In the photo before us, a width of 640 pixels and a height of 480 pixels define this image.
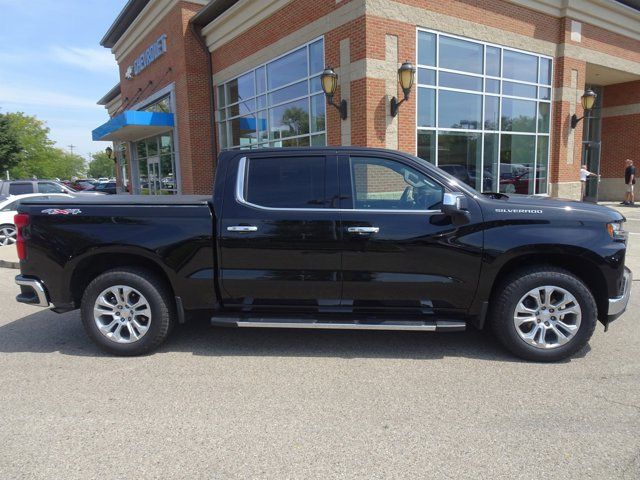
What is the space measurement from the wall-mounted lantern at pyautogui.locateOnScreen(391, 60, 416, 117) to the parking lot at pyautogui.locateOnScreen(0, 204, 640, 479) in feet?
24.1

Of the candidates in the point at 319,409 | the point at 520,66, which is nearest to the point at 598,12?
the point at 520,66

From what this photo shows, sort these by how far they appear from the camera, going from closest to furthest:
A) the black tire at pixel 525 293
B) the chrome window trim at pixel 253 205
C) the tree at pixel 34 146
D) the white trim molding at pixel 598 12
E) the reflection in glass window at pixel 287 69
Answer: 1. the black tire at pixel 525 293
2. the chrome window trim at pixel 253 205
3. the reflection in glass window at pixel 287 69
4. the white trim molding at pixel 598 12
5. the tree at pixel 34 146

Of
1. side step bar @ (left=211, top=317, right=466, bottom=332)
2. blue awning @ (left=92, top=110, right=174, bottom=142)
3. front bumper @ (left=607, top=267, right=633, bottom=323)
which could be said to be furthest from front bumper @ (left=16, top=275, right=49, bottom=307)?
blue awning @ (left=92, top=110, right=174, bottom=142)

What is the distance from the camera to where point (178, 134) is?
17.5 m

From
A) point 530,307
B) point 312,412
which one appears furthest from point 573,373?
point 312,412

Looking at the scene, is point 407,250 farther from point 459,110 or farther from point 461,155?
point 459,110

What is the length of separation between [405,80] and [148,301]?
27.4ft

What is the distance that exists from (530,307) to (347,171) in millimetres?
2042

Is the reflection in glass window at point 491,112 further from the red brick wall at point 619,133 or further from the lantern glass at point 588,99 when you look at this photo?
the red brick wall at point 619,133

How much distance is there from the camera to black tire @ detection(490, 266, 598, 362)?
376 centimetres

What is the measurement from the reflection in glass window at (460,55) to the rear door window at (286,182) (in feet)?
30.5

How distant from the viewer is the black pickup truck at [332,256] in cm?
379

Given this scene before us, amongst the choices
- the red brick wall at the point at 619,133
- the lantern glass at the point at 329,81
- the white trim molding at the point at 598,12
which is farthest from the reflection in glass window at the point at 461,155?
the red brick wall at the point at 619,133

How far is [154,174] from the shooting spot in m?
21.4
